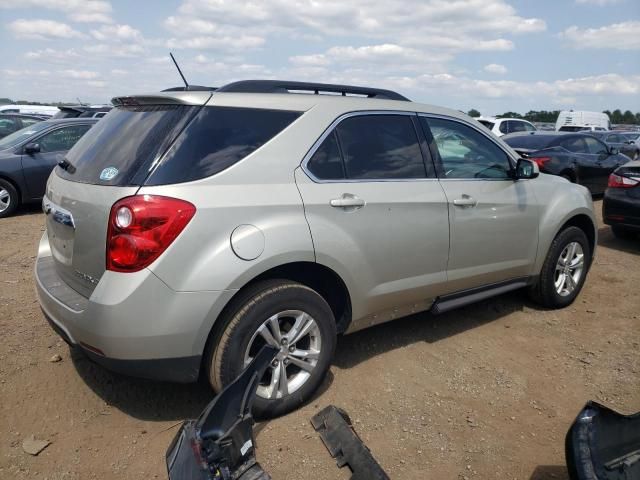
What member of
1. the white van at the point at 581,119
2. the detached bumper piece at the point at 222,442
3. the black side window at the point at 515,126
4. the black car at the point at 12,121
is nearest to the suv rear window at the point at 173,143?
the detached bumper piece at the point at 222,442

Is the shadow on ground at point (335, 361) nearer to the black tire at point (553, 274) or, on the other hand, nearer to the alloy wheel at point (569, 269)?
the black tire at point (553, 274)

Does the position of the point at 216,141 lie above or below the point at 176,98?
below

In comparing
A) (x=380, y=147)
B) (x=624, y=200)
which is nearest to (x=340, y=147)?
(x=380, y=147)

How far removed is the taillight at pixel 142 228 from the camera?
7.84 feet

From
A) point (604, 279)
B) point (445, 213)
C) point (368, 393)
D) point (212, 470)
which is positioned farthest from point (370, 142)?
point (604, 279)

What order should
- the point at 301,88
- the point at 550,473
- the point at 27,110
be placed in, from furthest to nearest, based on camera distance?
the point at 27,110, the point at 301,88, the point at 550,473

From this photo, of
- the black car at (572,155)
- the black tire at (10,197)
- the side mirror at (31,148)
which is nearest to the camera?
the black tire at (10,197)

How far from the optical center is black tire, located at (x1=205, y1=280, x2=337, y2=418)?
8.59 ft

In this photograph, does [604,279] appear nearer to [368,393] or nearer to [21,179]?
[368,393]

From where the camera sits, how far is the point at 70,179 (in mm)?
2893

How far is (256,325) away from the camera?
2674mm

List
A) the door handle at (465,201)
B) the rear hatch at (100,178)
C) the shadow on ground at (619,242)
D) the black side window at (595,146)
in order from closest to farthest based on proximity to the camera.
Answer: the rear hatch at (100,178)
the door handle at (465,201)
the shadow on ground at (619,242)
the black side window at (595,146)

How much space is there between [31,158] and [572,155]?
10.0m

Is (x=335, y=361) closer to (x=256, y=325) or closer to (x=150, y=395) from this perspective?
(x=256, y=325)
